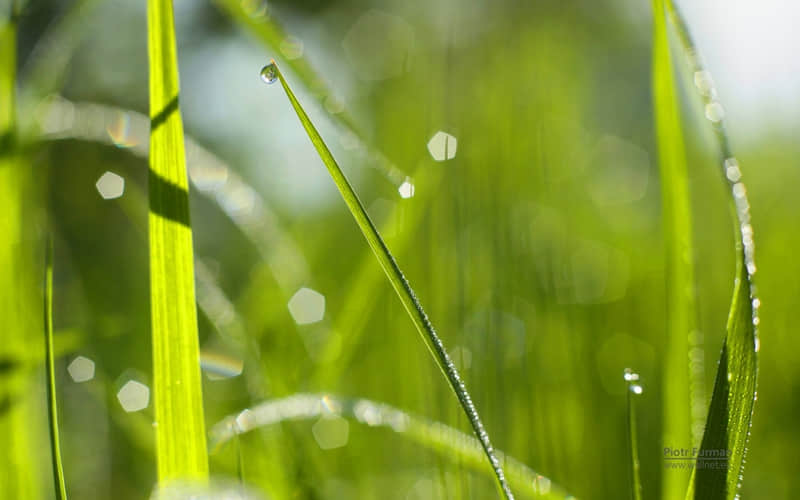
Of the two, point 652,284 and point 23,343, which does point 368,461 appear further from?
point 652,284

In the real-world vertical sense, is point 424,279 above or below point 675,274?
above

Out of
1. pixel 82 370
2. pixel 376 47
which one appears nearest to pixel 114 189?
pixel 82 370

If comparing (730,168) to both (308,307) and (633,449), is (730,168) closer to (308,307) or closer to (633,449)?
(633,449)

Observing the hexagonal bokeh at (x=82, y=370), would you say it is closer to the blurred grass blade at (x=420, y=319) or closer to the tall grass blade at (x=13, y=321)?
the tall grass blade at (x=13, y=321)

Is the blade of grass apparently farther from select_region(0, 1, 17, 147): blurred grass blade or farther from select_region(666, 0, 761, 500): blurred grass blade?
select_region(666, 0, 761, 500): blurred grass blade

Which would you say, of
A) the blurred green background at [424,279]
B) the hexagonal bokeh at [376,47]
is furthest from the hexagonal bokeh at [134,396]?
the hexagonal bokeh at [376,47]
